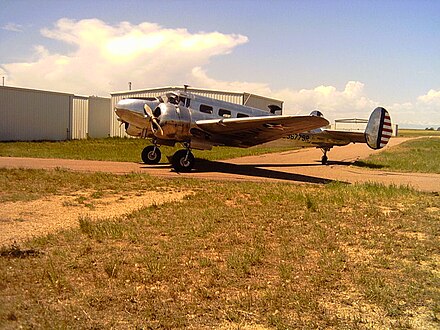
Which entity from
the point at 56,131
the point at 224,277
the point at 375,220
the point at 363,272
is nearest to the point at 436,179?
the point at 375,220

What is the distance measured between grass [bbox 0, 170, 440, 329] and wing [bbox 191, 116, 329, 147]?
6229 millimetres

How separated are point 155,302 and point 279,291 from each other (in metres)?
1.38

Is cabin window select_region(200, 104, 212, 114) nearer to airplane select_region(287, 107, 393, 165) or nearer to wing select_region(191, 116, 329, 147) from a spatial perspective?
wing select_region(191, 116, 329, 147)

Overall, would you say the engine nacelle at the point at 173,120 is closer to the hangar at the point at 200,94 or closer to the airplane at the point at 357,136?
the airplane at the point at 357,136

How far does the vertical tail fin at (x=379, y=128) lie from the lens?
68.6ft

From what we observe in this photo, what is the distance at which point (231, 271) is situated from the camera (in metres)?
5.43

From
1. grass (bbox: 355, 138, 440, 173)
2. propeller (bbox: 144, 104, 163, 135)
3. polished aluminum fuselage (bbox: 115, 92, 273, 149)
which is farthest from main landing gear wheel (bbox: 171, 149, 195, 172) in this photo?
grass (bbox: 355, 138, 440, 173)

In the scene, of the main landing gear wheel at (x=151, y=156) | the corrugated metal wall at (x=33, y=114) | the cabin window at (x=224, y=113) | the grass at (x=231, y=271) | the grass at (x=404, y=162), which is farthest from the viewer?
the corrugated metal wall at (x=33, y=114)

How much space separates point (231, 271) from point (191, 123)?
1188 cm

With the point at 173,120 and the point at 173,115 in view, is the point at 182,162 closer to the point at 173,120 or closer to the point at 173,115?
the point at 173,120

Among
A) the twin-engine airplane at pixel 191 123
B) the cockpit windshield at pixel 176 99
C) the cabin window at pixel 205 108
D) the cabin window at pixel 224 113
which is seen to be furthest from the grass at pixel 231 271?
the cabin window at pixel 224 113

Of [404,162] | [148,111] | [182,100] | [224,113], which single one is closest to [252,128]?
[224,113]

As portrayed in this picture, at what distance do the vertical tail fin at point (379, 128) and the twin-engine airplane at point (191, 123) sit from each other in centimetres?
566

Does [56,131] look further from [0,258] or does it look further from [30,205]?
[0,258]
